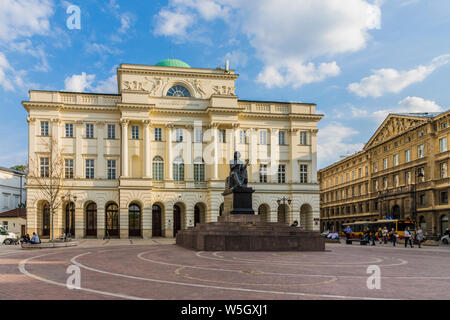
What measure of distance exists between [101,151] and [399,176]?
4476cm

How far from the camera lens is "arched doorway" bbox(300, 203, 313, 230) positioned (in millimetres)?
58750

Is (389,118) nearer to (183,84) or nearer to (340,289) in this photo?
(183,84)

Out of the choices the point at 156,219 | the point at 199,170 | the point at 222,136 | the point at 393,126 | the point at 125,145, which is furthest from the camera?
the point at 393,126

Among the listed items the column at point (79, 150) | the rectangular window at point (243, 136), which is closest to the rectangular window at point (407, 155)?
the rectangular window at point (243, 136)

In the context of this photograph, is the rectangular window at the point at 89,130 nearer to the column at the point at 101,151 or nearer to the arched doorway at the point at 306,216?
the column at the point at 101,151

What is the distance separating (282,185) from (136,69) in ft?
78.2

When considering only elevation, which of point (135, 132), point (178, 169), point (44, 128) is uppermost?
point (44, 128)

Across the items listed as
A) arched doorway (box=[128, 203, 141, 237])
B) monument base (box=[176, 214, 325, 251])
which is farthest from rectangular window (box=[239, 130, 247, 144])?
monument base (box=[176, 214, 325, 251])

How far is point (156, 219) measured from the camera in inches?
2259

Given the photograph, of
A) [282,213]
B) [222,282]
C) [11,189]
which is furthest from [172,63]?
[222,282]

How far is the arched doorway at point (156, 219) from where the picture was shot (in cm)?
5700

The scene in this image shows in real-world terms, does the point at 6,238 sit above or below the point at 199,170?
below

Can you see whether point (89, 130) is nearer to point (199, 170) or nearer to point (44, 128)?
point (44, 128)

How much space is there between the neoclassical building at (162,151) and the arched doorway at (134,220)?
0.41 ft
